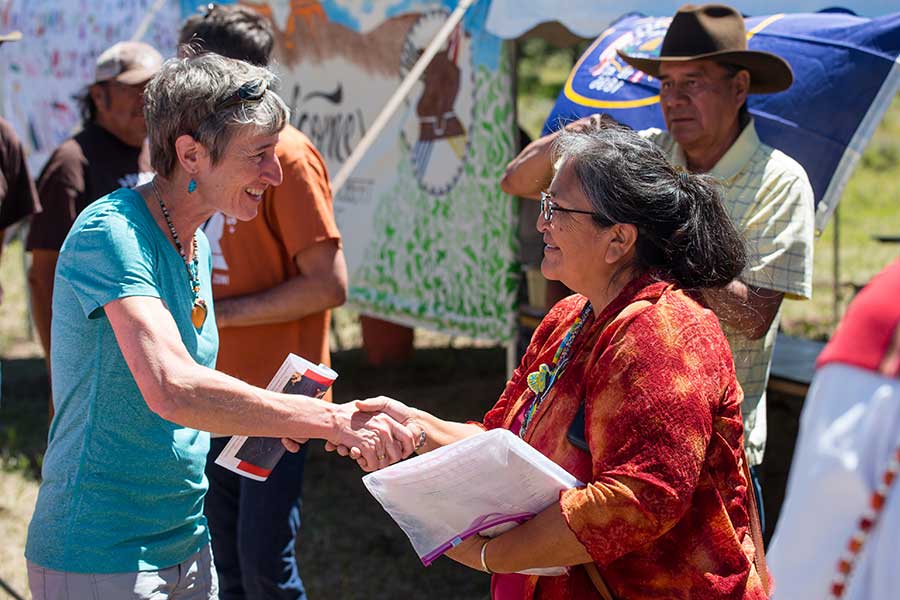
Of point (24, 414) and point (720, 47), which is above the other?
point (720, 47)

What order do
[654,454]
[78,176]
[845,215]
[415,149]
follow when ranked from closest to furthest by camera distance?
[654,454] < [78,176] < [415,149] < [845,215]

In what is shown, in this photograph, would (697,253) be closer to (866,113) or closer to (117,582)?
(117,582)

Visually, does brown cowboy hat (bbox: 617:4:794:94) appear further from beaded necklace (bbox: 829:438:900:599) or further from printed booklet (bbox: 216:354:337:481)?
beaded necklace (bbox: 829:438:900:599)

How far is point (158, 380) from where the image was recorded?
6.34 feet

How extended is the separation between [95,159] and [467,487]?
3.06 m

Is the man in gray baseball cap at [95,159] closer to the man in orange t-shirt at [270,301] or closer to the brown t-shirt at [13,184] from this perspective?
the brown t-shirt at [13,184]

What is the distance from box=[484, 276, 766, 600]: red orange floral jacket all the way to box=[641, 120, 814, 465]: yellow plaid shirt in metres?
0.82

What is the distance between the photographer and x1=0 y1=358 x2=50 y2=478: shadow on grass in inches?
233

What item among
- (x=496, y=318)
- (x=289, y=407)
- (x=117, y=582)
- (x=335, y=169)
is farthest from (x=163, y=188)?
(x=335, y=169)

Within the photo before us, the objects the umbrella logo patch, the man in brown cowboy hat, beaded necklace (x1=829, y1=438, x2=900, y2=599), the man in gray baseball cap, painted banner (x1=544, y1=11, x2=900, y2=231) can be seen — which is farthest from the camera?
the man in gray baseball cap

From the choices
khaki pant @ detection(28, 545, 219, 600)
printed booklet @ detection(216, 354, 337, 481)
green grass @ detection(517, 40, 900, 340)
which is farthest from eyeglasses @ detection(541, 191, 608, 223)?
green grass @ detection(517, 40, 900, 340)

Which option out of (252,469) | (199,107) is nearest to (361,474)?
(252,469)

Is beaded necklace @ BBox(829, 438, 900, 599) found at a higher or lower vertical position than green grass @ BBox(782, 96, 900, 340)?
higher

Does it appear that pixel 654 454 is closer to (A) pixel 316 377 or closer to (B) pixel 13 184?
(A) pixel 316 377
